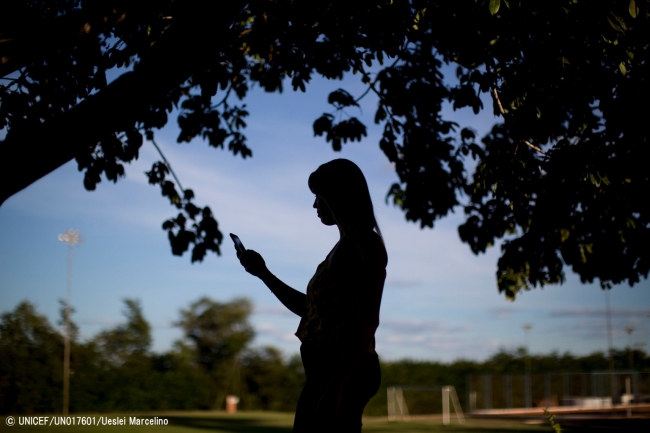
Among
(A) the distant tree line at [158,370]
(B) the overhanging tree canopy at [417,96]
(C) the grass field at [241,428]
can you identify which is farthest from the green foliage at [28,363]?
(B) the overhanging tree canopy at [417,96]

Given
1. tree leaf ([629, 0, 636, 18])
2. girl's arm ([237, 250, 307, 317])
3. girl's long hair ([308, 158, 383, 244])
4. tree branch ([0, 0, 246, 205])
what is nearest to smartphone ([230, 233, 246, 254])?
girl's arm ([237, 250, 307, 317])

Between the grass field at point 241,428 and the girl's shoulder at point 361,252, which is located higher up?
the girl's shoulder at point 361,252

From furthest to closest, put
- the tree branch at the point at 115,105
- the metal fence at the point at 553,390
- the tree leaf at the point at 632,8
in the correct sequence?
the metal fence at the point at 553,390 → the tree leaf at the point at 632,8 → the tree branch at the point at 115,105

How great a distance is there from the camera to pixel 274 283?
10.7ft

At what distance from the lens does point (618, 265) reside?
1142 cm

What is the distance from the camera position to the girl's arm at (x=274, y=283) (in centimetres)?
324

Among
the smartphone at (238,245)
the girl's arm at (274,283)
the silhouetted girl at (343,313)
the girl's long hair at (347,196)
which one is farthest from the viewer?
the smartphone at (238,245)

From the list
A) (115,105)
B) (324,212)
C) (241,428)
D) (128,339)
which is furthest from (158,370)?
(324,212)

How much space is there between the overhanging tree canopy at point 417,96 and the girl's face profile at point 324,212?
283 centimetres

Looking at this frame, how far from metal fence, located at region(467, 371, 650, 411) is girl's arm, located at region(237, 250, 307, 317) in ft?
106

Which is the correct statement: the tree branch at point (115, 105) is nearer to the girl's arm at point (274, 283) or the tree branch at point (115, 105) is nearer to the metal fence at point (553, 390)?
the girl's arm at point (274, 283)

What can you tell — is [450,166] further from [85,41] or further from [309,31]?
[85,41]

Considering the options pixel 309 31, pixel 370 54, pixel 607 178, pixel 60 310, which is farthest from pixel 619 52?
pixel 60 310

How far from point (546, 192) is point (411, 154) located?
2.07m
